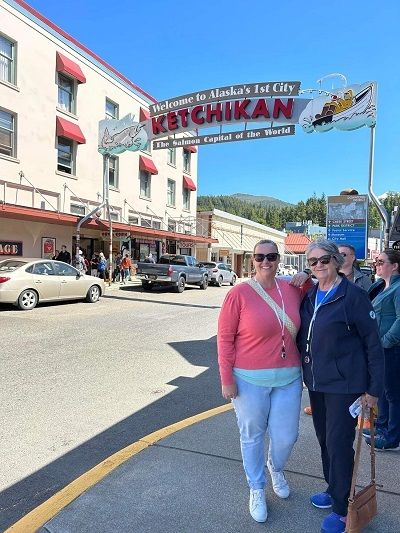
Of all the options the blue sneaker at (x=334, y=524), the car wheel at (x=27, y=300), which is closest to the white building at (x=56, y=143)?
the car wheel at (x=27, y=300)

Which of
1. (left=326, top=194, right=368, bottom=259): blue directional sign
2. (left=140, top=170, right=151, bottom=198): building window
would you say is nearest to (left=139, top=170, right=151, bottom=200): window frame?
(left=140, top=170, right=151, bottom=198): building window

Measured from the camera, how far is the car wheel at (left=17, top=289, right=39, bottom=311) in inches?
485

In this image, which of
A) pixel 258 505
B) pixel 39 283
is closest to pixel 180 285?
pixel 39 283

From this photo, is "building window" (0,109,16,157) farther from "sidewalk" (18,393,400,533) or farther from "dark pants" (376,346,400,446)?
"dark pants" (376,346,400,446)

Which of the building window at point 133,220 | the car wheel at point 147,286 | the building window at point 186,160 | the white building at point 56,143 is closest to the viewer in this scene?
the white building at point 56,143

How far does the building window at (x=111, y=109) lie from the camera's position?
978 inches

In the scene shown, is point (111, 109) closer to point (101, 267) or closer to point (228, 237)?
point (101, 267)

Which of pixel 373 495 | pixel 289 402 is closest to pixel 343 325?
pixel 289 402

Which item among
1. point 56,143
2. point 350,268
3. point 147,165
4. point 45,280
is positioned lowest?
point 45,280

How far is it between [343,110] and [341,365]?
12.3 meters

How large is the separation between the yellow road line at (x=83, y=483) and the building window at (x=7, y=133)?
57.7 feet

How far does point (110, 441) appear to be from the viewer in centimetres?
410

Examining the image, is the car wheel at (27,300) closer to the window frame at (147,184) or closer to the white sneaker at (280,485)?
the white sneaker at (280,485)

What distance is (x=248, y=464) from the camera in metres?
2.88
